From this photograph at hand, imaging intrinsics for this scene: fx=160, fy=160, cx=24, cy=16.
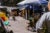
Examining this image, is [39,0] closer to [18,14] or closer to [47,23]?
[47,23]

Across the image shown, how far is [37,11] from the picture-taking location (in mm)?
9211

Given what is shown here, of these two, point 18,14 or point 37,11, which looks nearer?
point 37,11

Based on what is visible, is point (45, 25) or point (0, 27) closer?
point (45, 25)

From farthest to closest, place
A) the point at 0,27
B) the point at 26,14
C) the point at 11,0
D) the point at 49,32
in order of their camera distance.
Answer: the point at 11,0 < the point at 26,14 < the point at 0,27 < the point at 49,32

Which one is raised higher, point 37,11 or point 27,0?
point 27,0

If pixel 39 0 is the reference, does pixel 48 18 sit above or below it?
below

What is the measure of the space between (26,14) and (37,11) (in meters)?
3.67

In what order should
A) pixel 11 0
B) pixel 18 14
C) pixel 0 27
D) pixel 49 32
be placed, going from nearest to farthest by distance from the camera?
1. pixel 49 32
2. pixel 0 27
3. pixel 18 14
4. pixel 11 0

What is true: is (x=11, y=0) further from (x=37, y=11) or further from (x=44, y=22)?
(x=44, y=22)

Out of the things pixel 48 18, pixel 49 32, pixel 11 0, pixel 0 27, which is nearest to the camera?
pixel 48 18

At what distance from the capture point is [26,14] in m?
12.8

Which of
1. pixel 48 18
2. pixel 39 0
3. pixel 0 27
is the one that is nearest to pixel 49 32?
pixel 48 18

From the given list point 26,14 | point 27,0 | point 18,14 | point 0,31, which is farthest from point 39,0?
point 18,14

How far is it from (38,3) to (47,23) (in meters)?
5.07
